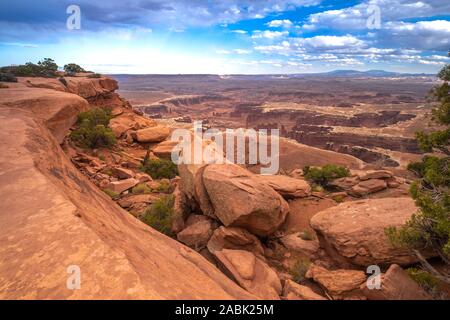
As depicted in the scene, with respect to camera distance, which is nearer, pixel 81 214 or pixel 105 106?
pixel 81 214

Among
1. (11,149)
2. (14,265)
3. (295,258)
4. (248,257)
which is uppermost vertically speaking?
(11,149)

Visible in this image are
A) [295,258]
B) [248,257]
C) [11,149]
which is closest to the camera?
[11,149]

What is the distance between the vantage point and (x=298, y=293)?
7973mm

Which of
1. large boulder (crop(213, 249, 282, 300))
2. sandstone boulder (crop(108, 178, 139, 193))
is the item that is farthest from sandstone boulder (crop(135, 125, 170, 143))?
large boulder (crop(213, 249, 282, 300))

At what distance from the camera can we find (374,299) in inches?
305

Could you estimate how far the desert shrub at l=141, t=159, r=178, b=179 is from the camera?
2114cm

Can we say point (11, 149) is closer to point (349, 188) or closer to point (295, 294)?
point (295, 294)

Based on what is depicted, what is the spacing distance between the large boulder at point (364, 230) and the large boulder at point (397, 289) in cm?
151

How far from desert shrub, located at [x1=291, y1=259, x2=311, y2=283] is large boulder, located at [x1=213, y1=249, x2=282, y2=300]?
0.74 metres

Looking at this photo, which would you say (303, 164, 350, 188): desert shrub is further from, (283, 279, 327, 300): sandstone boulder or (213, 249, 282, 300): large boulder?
(283, 279, 327, 300): sandstone boulder

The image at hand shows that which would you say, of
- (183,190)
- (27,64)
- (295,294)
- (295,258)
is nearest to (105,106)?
(27,64)

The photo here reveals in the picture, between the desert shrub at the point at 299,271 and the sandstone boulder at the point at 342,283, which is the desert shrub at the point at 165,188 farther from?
the sandstone boulder at the point at 342,283

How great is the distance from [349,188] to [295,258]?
9.04 m

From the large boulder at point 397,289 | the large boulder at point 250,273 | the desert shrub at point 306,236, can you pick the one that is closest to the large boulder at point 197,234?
the large boulder at point 250,273
